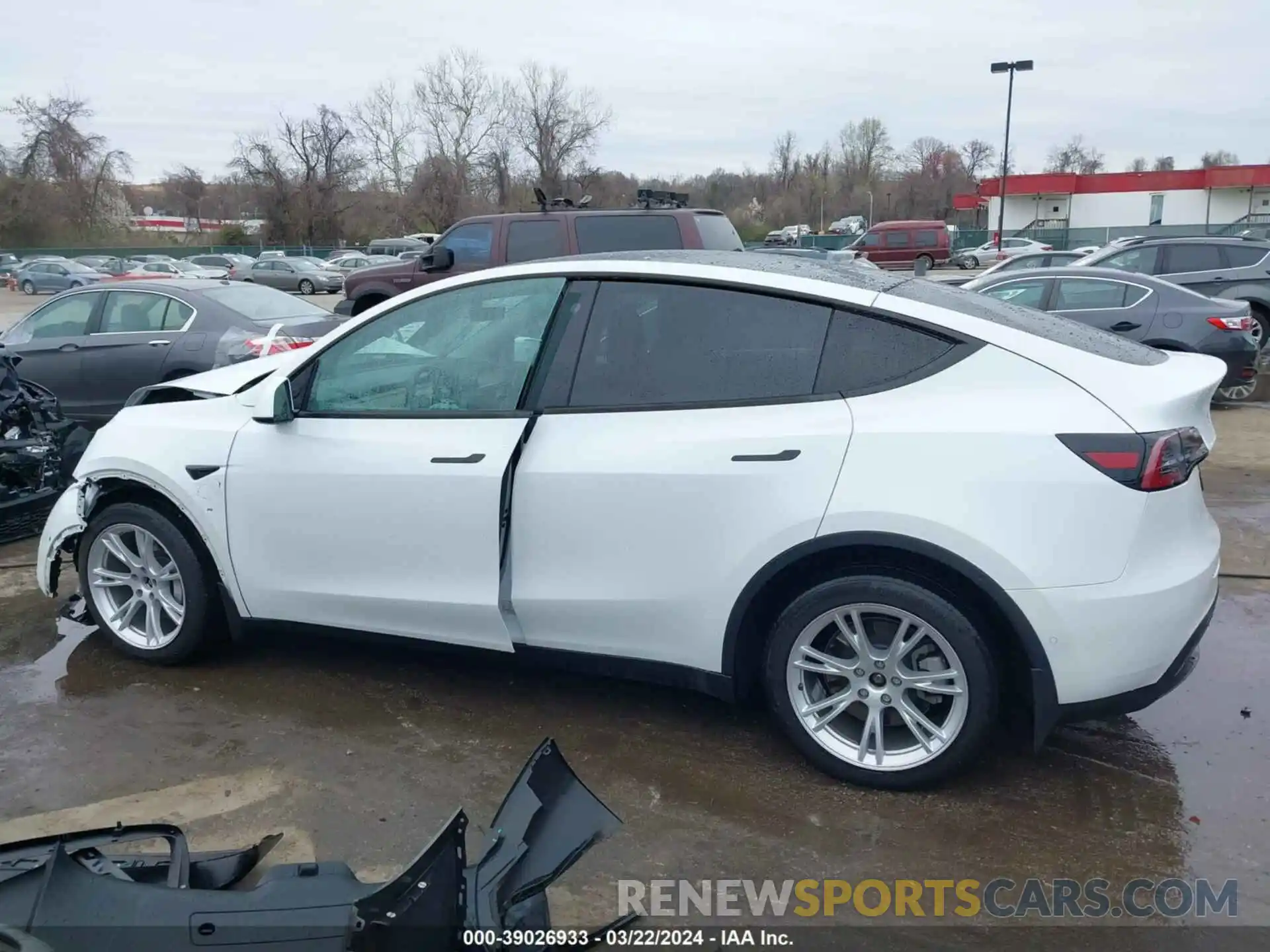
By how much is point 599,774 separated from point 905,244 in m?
37.0

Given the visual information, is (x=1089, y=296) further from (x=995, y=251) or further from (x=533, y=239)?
(x=995, y=251)

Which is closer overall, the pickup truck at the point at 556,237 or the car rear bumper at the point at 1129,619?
the car rear bumper at the point at 1129,619

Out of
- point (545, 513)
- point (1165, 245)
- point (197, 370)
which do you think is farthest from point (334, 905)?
point (1165, 245)

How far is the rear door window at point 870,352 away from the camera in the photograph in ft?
10.6

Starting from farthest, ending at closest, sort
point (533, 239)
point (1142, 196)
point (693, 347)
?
point (1142, 196)
point (533, 239)
point (693, 347)

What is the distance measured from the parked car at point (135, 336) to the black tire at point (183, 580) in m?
4.33

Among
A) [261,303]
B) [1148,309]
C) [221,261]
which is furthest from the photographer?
[221,261]

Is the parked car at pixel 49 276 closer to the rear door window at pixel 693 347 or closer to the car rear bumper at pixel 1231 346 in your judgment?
the car rear bumper at pixel 1231 346

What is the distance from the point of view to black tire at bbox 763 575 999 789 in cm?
309

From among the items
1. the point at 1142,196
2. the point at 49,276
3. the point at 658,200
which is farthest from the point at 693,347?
the point at 1142,196

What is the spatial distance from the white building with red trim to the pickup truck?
2071 inches

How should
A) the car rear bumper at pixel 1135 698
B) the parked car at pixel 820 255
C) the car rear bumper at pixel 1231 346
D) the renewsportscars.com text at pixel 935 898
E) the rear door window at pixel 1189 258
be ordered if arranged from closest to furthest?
1. the renewsportscars.com text at pixel 935 898
2. the car rear bumper at pixel 1135 698
3. the parked car at pixel 820 255
4. the car rear bumper at pixel 1231 346
5. the rear door window at pixel 1189 258

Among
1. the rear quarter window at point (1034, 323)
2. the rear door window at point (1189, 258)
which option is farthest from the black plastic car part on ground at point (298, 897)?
the rear door window at point (1189, 258)

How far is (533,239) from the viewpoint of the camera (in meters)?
11.5
